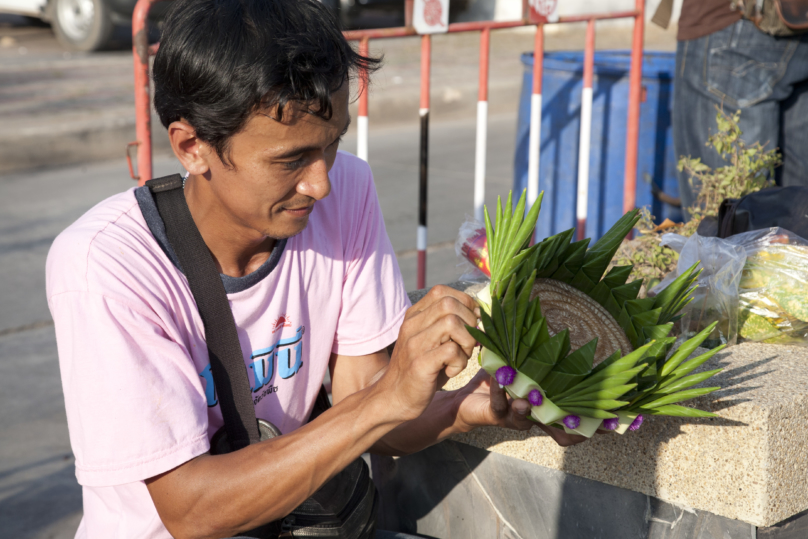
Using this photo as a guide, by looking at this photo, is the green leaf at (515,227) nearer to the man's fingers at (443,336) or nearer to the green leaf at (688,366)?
the man's fingers at (443,336)

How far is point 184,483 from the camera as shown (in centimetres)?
138

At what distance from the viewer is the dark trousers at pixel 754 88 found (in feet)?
9.24

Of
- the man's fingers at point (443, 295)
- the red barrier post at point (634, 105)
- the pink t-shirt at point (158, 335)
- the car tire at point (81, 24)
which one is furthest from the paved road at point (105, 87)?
the man's fingers at point (443, 295)

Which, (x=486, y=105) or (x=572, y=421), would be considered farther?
(x=486, y=105)

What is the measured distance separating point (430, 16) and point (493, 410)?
178 centimetres

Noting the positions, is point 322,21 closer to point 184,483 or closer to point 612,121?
point 184,483

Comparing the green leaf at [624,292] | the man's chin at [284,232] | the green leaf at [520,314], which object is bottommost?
the green leaf at [624,292]

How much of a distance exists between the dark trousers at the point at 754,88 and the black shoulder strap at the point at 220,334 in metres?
2.07

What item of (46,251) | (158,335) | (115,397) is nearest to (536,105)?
(158,335)

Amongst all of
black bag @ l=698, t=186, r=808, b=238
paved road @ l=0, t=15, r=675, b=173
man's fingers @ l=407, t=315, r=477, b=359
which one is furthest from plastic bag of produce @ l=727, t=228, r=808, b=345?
paved road @ l=0, t=15, r=675, b=173

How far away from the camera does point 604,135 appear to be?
3.69m

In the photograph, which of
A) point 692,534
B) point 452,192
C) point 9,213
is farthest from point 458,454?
point 9,213

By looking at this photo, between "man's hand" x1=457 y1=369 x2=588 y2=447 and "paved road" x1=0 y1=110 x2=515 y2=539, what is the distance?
5.31 feet

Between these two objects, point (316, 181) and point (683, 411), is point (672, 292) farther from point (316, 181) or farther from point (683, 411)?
point (316, 181)
